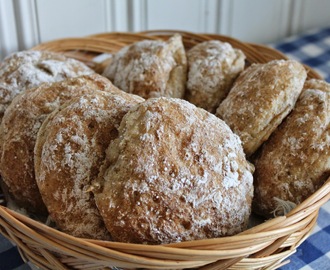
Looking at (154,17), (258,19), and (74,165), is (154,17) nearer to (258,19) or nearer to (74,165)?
(258,19)

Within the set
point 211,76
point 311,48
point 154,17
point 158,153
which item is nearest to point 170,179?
point 158,153

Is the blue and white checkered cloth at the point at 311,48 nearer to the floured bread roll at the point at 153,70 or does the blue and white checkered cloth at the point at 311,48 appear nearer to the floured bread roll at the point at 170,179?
the floured bread roll at the point at 153,70

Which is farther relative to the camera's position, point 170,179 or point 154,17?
point 154,17

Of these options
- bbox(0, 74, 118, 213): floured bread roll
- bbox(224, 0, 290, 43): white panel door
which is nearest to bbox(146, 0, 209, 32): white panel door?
bbox(224, 0, 290, 43): white panel door

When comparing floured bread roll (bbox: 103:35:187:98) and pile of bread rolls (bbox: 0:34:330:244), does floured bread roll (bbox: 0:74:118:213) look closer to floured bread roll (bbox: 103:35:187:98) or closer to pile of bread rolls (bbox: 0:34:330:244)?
pile of bread rolls (bbox: 0:34:330:244)

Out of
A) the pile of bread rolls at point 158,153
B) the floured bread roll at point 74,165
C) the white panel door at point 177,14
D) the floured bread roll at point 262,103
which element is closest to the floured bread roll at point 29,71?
the pile of bread rolls at point 158,153

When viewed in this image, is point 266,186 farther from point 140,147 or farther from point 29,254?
point 29,254

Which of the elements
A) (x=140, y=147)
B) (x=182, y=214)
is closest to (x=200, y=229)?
(x=182, y=214)
